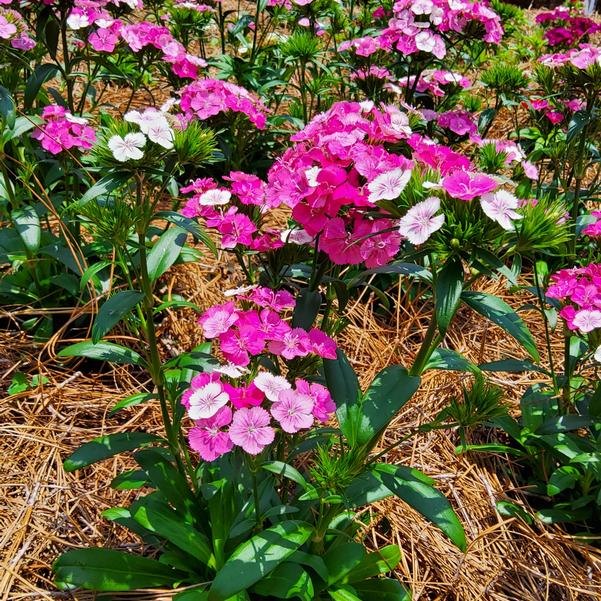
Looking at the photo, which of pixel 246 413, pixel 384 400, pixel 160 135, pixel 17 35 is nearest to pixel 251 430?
pixel 246 413

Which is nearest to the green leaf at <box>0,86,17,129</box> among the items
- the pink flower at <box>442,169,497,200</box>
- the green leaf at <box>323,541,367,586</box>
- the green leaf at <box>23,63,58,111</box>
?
the green leaf at <box>23,63,58,111</box>

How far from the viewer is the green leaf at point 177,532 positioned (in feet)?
5.01

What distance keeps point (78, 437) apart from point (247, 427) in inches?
47.6

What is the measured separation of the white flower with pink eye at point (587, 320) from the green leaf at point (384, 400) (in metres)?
0.65

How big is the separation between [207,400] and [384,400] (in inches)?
16.6

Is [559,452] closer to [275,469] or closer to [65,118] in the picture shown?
[275,469]

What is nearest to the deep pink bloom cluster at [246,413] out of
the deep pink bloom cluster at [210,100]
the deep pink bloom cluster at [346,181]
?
the deep pink bloom cluster at [346,181]

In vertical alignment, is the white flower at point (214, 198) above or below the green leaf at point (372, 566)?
above

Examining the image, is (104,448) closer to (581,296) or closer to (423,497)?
(423,497)

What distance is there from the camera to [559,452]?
2.04m

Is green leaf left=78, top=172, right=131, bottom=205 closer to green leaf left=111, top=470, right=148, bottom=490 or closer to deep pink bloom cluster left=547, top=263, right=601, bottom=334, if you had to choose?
green leaf left=111, top=470, right=148, bottom=490

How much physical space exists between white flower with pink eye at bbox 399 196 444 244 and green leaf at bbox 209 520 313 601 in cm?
77

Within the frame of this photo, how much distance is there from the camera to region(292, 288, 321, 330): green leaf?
147 centimetres

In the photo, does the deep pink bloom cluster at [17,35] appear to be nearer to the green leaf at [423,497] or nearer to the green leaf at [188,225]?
the green leaf at [188,225]
